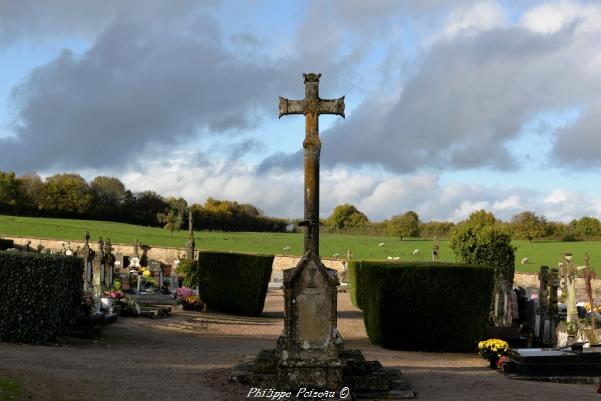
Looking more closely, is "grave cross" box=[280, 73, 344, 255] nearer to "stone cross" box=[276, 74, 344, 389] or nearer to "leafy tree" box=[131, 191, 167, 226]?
"stone cross" box=[276, 74, 344, 389]

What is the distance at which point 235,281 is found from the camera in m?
26.1

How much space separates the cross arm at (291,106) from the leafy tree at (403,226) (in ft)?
218

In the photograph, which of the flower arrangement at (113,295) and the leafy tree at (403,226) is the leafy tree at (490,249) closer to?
the flower arrangement at (113,295)

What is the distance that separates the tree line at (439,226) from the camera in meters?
71.3

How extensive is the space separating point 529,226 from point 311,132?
62.8m

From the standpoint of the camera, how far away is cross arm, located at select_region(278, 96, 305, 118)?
12391 millimetres

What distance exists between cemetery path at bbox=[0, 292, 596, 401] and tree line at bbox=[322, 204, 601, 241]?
46.4 meters

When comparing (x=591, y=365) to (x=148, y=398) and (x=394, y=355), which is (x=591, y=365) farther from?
(x=148, y=398)

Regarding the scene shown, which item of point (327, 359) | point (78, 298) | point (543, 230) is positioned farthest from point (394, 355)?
point (543, 230)

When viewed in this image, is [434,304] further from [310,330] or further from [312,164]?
[310,330]

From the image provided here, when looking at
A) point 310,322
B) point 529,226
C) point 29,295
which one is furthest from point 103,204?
point 310,322

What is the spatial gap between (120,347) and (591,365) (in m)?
9.77

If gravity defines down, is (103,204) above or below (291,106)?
above

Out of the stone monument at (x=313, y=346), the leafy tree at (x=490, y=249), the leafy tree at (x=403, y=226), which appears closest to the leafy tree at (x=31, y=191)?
the leafy tree at (x=403, y=226)
